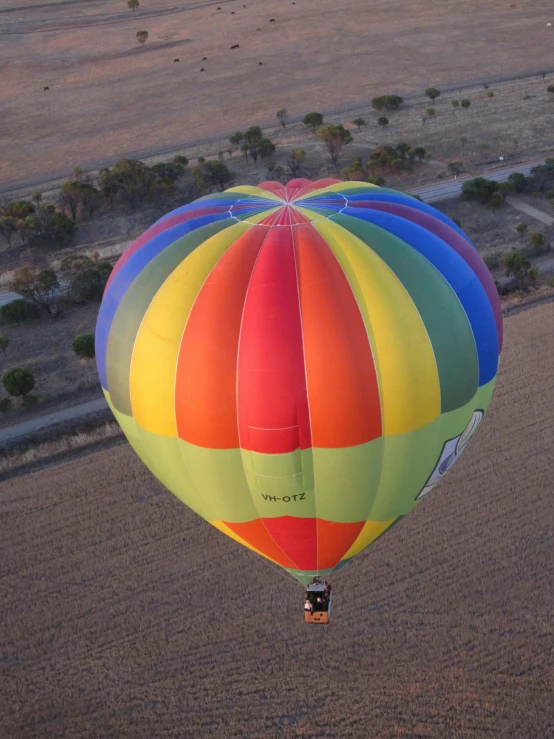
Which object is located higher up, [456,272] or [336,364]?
[456,272]

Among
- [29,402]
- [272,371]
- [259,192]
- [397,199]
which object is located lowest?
[29,402]

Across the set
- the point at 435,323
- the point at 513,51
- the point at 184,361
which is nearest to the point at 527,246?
the point at 435,323

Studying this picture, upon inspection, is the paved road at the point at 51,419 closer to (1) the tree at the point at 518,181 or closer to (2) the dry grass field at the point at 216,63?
(1) the tree at the point at 518,181

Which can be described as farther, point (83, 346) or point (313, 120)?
point (313, 120)

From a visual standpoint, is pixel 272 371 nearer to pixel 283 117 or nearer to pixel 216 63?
pixel 283 117

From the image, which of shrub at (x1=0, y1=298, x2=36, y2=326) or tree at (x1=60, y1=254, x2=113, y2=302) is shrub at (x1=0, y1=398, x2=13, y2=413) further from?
tree at (x1=60, y1=254, x2=113, y2=302)

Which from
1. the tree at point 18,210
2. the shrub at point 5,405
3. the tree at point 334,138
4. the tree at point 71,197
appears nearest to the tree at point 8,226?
the tree at point 18,210

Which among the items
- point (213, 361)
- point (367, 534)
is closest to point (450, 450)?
point (367, 534)
